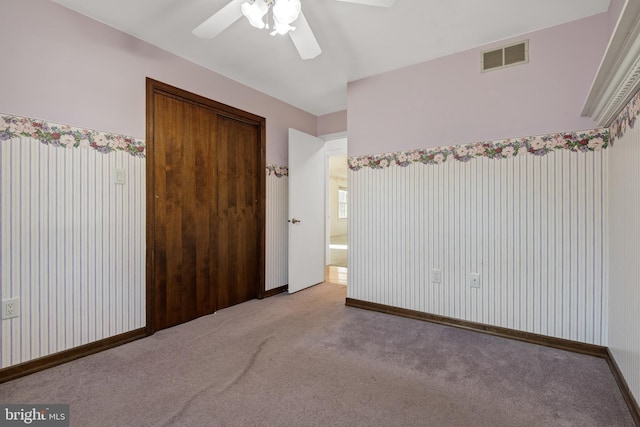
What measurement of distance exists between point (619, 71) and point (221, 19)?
204 centimetres

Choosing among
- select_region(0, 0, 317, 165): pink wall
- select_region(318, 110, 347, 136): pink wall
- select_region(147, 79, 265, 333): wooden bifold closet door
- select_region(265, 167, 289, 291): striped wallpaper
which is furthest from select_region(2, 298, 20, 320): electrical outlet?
select_region(318, 110, 347, 136): pink wall

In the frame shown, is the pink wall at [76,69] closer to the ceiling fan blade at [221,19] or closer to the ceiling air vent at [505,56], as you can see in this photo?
the ceiling fan blade at [221,19]

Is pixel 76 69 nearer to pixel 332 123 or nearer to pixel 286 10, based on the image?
pixel 286 10

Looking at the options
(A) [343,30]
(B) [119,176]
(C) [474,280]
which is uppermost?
(A) [343,30]

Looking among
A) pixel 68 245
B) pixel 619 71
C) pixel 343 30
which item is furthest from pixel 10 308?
pixel 619 71

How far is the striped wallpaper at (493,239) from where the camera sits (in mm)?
2105

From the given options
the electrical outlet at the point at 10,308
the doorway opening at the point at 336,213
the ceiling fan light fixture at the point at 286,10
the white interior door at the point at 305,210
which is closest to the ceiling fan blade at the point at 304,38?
the ceiling fan light fixture at the point at 286,10

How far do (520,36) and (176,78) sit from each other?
2.80 m

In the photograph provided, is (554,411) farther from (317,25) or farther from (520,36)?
(317,25)

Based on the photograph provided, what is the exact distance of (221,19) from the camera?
174 centimetres

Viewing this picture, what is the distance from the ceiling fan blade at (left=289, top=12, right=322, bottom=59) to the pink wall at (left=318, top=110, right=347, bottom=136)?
2022 millimetres

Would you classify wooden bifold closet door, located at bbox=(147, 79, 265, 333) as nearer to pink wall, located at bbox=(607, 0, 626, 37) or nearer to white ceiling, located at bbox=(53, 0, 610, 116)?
white ceiling, located at bbox=(53, 0, 610, 116)

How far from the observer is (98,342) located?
2.14m

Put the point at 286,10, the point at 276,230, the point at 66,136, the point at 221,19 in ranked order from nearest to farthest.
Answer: the point at 286,10 → the point at 221,19 → the point at 66,136 → the point at 276,230
